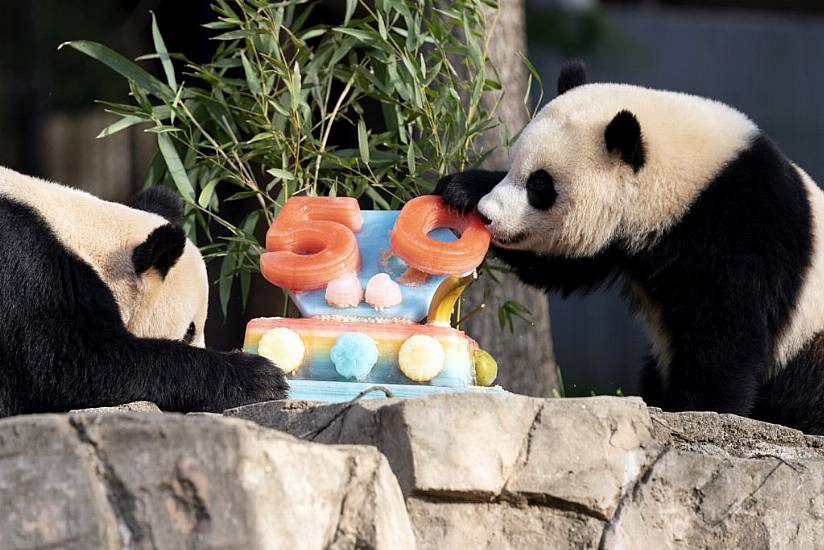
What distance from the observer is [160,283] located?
11.7 feet

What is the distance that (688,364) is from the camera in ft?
10.9

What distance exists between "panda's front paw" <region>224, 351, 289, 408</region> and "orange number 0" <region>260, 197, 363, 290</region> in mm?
240

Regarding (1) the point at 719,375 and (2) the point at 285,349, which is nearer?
(2) the point at 285,349

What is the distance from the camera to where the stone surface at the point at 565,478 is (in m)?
2.32


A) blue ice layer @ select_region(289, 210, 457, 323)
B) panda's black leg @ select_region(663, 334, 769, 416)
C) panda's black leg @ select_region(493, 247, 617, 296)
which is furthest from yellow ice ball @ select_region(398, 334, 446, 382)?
panda's black leg @ select_region(493, 247, 617, 296)

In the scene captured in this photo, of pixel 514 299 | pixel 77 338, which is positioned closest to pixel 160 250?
pixel 77 338

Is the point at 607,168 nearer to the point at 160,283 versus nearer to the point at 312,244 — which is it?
the point at 312,244

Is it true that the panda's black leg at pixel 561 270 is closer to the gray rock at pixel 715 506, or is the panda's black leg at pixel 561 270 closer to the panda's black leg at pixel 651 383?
the panda's black leg at pixel 651 383

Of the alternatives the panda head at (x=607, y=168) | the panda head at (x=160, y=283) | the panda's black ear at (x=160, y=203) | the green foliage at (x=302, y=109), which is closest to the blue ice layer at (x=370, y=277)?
the panda head at (x=607, y=168)

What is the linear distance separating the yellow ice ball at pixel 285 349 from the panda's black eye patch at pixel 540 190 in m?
0.93

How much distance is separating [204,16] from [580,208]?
417cm

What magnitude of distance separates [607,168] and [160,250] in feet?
4.51

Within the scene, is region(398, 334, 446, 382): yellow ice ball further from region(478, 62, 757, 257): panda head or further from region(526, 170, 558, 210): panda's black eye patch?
region(526, 170, 558, 210): panda's black eye patch

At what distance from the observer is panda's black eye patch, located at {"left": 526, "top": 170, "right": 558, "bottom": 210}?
364 cm
